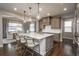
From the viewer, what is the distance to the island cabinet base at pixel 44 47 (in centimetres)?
185

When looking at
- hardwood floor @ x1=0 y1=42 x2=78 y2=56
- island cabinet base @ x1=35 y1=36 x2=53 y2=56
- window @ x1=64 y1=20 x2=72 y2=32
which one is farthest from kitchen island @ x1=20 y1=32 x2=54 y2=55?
window @ x1=64 y1=20 x2=72 y2=32

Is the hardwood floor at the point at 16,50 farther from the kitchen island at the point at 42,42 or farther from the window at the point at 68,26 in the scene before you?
the window at the point at 68,26

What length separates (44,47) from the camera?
187 centimetres

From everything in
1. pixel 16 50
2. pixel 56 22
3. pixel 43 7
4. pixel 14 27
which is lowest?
pixel 16 50

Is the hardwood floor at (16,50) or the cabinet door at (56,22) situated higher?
the cabinet door at (56,22)

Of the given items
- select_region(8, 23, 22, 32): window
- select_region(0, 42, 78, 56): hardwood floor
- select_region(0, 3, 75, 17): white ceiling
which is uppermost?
select_region(0, 3, 75, 17): white ceiling

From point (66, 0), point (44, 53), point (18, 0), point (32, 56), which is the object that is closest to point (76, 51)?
point (44, 53)

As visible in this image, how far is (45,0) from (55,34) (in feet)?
2.60

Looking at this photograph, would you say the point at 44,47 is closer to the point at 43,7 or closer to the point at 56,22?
the point at 56,22

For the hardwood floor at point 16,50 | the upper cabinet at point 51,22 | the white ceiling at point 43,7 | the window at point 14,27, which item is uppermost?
the white ceiling at point 43,7

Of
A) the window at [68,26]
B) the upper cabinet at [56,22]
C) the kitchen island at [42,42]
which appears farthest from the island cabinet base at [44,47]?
the window at [68,26]

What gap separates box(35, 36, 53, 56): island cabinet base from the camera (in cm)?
185

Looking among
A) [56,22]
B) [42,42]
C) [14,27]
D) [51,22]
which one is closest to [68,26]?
[56,22]

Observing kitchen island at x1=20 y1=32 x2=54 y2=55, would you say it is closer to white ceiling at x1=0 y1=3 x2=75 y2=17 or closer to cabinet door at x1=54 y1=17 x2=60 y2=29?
cabinet door at x1=54 y1=17 x2=60 y2=29
